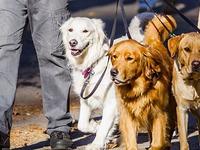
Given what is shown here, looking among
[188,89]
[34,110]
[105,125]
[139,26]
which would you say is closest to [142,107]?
[188,89]

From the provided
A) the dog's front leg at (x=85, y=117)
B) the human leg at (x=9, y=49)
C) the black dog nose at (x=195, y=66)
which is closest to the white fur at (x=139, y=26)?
the dog's front leg at (x=85, y=117)

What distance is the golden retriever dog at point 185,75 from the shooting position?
20.3ft

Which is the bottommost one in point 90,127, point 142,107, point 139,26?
point 90,127

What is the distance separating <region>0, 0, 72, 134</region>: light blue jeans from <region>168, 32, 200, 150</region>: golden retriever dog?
3.89ft

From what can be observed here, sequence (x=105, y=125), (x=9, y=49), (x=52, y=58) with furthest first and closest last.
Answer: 1. (x=105, y=125)
2. (x=52, y=58)
3. (x=9, y=49)

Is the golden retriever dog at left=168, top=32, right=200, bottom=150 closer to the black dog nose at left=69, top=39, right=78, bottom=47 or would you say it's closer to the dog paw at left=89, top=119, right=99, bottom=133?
the black dog nose at left=69, top=39, right=78, bottom=47

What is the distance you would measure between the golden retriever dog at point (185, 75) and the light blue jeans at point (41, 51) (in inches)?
46.6

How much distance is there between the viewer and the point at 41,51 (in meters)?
6.95

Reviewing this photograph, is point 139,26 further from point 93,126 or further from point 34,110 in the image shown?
point 34,110

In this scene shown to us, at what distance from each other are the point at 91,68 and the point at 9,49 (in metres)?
1.10

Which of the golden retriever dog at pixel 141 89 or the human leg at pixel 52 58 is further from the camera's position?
the human leg at pixel 52 58

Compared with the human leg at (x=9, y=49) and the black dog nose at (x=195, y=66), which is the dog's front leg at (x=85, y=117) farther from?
the black dog nose at (x=195, y=66)

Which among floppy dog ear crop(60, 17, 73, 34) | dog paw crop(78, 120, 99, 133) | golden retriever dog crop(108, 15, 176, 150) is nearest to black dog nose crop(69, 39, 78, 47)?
floppy dog ear crop(60, 17, 73, 34)

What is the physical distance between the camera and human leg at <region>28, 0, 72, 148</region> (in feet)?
22.4
